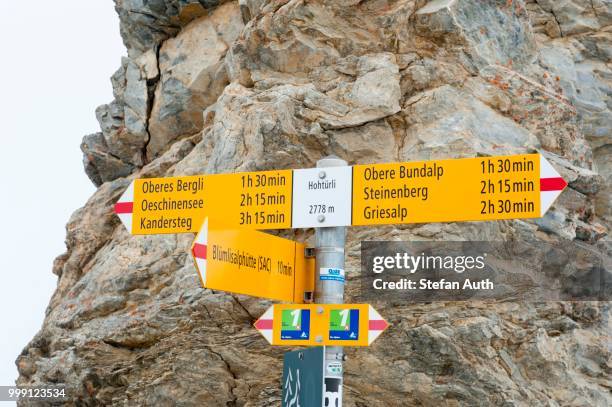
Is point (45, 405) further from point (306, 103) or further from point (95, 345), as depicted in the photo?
point (306, 103)

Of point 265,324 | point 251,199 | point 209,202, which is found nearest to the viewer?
point 265,324

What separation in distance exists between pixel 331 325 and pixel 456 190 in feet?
4.55

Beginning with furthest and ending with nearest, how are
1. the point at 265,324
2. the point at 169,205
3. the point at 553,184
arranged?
the point at 169,205 → the point at 265,324 → the point at 553,184

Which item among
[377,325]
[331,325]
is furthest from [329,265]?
[377,325]

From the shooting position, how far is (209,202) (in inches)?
279

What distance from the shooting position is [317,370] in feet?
19.6

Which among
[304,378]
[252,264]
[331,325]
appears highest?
[252,264]

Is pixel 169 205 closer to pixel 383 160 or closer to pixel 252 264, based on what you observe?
pixel 252 264

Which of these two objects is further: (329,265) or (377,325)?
(329,265)

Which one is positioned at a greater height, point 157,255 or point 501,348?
point 157,255

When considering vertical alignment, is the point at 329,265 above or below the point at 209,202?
below

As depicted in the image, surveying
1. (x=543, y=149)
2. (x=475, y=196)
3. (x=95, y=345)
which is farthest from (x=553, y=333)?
(x=95, y=345)

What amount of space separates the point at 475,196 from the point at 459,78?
690cm

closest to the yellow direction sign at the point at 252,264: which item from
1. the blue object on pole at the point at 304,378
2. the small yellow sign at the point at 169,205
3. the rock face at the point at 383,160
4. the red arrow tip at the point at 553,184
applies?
the blue object on pole at the point at 304,378
